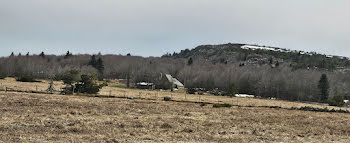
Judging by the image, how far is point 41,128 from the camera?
17.1 meters

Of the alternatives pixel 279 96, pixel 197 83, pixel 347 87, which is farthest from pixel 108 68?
pixel 347 87

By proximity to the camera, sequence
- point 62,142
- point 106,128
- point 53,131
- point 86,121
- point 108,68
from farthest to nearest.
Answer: point 108,68
point 86,121
point 106,128
point 53,131
point 62,142

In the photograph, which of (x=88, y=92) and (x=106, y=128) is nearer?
(x=106, y=128)

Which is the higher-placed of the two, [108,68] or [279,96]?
[108,68]

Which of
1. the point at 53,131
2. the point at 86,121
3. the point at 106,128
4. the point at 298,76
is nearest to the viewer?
the point at 53,131

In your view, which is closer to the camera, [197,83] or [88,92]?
[88,92]

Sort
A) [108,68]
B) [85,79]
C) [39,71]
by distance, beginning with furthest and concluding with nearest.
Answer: [108,68] < [39,71] < [85,79]

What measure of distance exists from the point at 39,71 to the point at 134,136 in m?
124

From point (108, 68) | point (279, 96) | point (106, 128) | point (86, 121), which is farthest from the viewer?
point (108, 68)

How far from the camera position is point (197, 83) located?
388 ft

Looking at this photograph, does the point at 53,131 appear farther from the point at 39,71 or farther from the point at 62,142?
the point at 39,71

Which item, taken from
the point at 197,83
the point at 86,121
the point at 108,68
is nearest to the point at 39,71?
the point at 108,68

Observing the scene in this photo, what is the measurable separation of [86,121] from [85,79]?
1200 inches

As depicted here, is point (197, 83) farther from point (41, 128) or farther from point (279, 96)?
point (41, 128)
